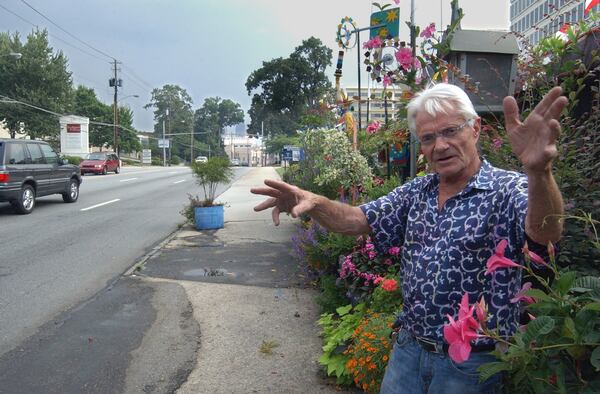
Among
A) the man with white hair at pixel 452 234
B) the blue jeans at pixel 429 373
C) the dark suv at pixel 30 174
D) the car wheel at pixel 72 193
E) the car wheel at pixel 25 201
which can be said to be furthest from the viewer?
the car wheel at pixel 72 193

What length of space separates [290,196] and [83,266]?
5.88 metres

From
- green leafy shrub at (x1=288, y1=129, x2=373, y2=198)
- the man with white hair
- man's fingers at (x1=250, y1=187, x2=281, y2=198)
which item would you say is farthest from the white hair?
green leafy shrub at (x1=288, y1=129, x2=373, y2=198)

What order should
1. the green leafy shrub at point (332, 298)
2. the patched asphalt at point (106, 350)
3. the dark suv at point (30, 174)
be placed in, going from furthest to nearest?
the dark suv at point (30, 174) → the green leafy shrub at point (332, 298) → the patched asphalt at point (106, 350)

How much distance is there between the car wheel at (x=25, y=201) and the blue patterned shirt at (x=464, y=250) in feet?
40.8

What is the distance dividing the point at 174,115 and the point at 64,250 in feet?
389

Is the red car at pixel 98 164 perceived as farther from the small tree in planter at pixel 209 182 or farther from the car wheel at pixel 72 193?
the small tree in planter at pixel 209 182

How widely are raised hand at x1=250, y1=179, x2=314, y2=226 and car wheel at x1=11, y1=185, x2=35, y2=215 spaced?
470 inches

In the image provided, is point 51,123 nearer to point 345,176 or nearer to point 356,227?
point 345,176

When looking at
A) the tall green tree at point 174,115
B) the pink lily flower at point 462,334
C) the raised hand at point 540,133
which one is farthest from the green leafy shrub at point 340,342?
the tall green tree at point 174,115

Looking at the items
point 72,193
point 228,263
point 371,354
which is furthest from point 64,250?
point 72,193

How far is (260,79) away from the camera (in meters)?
54.9

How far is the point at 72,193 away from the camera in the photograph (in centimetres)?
1512

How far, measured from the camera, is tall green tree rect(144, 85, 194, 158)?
120250mm

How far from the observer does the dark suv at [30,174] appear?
1203cm
